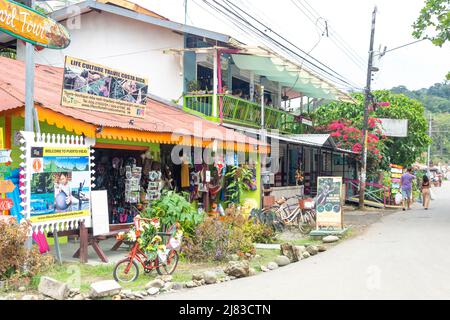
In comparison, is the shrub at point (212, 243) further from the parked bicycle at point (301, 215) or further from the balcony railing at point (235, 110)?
the balcony railing at point (235, 110)

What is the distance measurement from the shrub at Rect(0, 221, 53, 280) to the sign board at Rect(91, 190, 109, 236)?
5.34 ft

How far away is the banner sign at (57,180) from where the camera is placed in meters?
7.88

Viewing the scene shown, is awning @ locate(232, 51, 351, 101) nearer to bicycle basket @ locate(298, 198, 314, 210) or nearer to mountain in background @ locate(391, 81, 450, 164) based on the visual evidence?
bicycle basket @ locate(298, 198, 314, 210)

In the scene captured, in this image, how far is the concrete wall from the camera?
16.5m

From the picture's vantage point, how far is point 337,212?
13.4 metres

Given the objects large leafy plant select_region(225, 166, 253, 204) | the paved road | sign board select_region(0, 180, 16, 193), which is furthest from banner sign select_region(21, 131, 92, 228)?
large leafy plant select_region(225, 166, 253, 204)

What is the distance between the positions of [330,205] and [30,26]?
8842mm

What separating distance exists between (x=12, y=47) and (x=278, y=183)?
1189 cm

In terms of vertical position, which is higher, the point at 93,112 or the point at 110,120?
the point at 93,112

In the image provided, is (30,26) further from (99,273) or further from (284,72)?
(284,72)

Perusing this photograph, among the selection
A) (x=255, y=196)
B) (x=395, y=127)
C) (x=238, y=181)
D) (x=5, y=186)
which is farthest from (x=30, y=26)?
(x=395, y=127)

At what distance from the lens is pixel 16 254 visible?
717cm

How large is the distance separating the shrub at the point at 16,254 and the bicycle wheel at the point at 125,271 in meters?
1.13

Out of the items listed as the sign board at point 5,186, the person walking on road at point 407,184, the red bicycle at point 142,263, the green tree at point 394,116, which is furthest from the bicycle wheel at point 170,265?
the green tree at point 394,116
